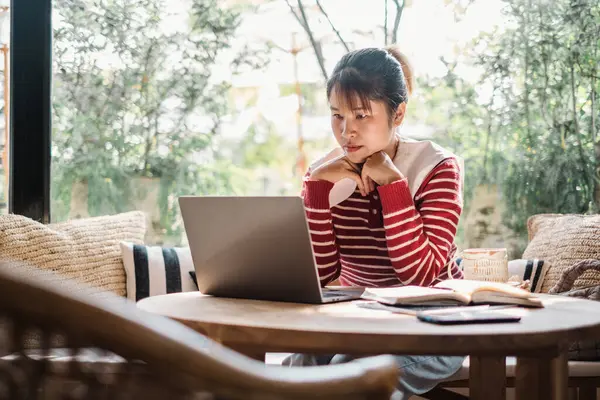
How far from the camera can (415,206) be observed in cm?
209

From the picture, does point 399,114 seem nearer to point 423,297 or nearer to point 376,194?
point 376,194

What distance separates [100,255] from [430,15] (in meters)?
1.50

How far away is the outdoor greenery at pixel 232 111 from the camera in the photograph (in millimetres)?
3125

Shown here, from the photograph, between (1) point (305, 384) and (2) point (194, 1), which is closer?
(1) point (305, 384)

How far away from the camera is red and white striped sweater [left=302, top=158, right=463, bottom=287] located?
1.91 metres

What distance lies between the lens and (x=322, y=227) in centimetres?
209

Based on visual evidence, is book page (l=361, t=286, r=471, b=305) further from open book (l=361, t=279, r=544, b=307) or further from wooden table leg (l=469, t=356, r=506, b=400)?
wooden table leg (l=469, t=356, r=506, b=400)

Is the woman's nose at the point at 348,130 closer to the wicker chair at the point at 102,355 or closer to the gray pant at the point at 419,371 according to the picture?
the gray pant at the point at 419,371

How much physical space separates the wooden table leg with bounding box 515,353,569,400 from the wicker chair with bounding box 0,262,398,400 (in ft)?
2.92

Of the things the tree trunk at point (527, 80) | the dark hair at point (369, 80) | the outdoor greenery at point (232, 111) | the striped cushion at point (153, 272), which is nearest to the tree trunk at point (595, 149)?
the outdoor greenery at point (232, 111)

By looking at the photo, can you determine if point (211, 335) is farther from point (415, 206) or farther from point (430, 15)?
point (430, 15)

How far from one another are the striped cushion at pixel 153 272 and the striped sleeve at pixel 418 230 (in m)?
1.00

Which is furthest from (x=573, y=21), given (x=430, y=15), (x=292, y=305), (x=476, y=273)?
(x=292, y=305)

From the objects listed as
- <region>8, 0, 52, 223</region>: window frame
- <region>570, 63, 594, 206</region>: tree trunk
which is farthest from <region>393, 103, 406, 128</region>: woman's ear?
<region>8, 0, 52, 223</region>: window frame
